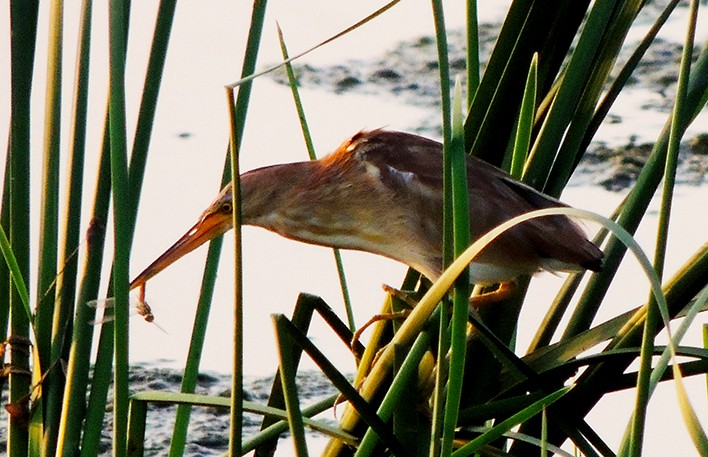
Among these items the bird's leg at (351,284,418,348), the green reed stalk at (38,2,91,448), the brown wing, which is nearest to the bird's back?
the brown wing

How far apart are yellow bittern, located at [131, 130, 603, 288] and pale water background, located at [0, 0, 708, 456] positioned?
19.0 inches

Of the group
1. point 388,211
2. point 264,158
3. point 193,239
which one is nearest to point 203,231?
point 193,239

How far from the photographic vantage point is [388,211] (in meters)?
2.00

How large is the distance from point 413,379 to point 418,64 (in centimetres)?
300

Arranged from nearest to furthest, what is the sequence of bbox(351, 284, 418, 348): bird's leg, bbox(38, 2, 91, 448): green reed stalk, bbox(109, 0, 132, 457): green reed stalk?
bbox(109, 0, 132, 457): green reed stalk < bbox(38, 2, 91, 448): green reed stalk < bbox(351, 284, 418, 348): bird's leg

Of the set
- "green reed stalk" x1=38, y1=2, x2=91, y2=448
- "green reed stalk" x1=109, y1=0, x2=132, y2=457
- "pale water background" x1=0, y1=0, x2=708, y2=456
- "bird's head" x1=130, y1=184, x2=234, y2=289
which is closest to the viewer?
"green reed stalk" x1=109, y1=0, x2=132, y2=457

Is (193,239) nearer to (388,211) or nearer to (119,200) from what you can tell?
(388,211)

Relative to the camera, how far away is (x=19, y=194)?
4.78 feet

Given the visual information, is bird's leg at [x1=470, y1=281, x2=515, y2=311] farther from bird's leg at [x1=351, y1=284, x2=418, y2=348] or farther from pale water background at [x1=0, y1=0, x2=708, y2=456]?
pale water background at [x1=0, y1=0, x2=708, y2=456]

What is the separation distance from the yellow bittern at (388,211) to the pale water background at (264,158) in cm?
48

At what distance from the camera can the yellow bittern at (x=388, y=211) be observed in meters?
1.79

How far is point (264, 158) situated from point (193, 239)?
1.45m

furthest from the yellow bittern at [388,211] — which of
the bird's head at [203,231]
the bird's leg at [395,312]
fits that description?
the bird's leg at [395,312]

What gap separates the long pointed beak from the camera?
179cm
